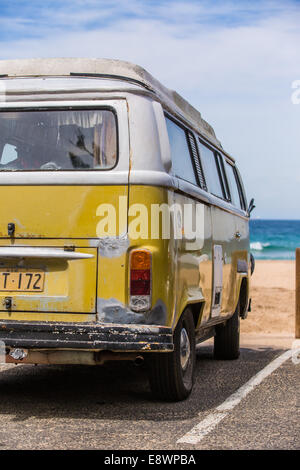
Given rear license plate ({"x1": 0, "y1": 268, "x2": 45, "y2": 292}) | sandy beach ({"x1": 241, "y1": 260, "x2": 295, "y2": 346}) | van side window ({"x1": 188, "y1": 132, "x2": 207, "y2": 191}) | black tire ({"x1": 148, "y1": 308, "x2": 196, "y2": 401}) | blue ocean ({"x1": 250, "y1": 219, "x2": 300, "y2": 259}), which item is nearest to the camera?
rear license plate ({"x1": 0, "y1": 268, "x2": 45, "y2": 292})

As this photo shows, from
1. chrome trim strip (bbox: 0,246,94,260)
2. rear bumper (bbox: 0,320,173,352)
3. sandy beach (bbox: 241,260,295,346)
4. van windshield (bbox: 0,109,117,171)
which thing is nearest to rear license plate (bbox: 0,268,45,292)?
chrome trim strip (bbox: 0,246,94,260)

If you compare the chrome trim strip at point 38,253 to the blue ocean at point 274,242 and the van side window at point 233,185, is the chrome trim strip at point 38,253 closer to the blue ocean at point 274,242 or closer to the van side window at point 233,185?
the van side window at point 233,185

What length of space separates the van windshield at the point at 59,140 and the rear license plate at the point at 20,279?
0.77 meters

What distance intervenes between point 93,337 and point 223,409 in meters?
1.33

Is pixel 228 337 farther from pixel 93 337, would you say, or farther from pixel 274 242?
pixel 274 242

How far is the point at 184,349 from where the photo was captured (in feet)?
22.0

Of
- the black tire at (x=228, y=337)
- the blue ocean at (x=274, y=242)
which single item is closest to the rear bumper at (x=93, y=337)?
the black tire at (x=228, y=337)

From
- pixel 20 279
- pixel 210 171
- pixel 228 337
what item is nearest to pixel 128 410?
pixel 20 279

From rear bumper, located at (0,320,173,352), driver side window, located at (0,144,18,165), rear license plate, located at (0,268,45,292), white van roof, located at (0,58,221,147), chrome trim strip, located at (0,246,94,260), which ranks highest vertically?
white van roof, located at (0,58,221,147)

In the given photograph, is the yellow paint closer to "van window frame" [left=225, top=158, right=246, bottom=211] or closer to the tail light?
the tail light

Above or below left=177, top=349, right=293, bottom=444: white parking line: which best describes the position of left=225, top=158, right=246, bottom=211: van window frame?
above

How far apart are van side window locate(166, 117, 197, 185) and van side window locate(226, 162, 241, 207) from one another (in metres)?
2.38

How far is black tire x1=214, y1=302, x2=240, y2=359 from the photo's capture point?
30.9ft

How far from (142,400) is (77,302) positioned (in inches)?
51.6
